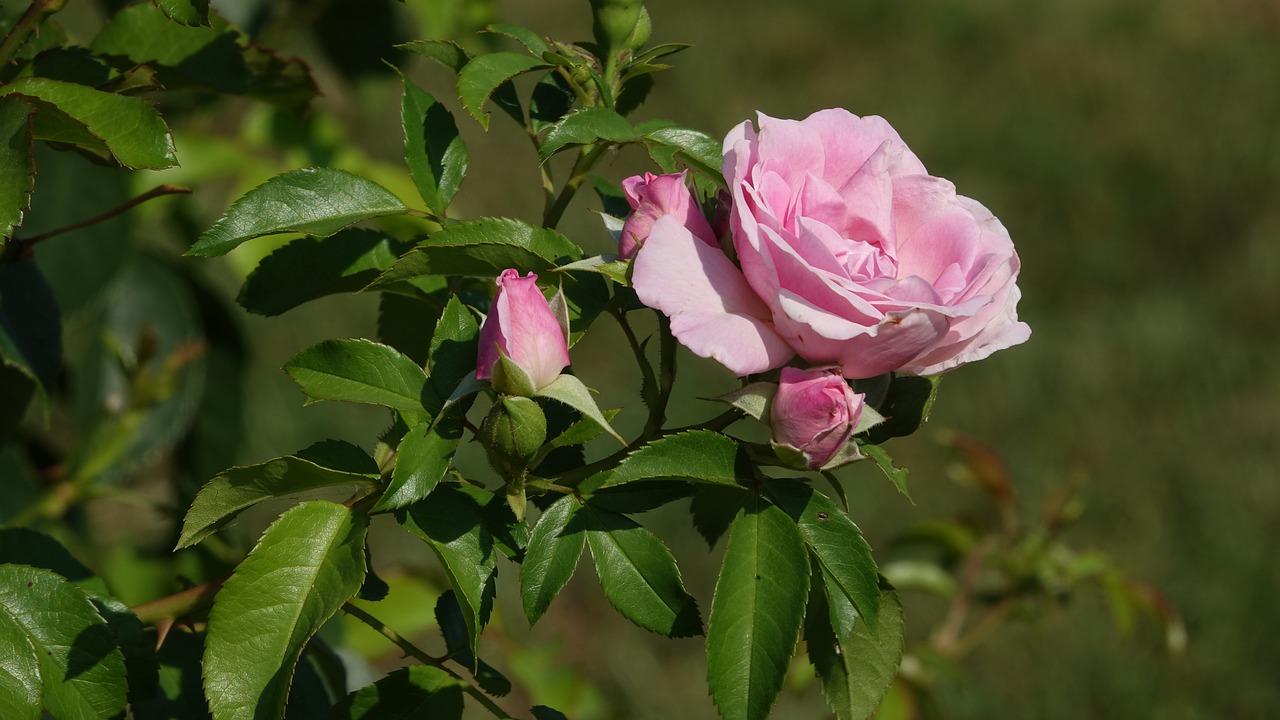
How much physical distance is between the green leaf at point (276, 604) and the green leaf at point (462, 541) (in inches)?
1.8

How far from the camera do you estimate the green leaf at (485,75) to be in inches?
33.8

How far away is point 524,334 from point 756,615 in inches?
10.0

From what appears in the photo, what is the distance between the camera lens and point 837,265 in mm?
797

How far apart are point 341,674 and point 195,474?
Answer: 2.70 ft

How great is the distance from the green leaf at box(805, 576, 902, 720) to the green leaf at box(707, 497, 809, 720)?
0.10 metres

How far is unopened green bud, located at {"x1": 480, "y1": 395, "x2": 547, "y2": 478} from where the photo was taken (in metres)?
0.79

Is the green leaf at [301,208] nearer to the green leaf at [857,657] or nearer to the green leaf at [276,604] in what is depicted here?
the green leaf at [276,604]

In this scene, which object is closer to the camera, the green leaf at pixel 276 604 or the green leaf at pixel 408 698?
the green leaf at pixel 276 604

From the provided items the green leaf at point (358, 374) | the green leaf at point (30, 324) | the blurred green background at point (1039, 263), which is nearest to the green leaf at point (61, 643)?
the green leaf at point (358, 374)

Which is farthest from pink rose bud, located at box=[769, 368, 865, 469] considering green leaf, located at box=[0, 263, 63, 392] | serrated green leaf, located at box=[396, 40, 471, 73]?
green leaf, located at box=[0, 263, 63, 392]

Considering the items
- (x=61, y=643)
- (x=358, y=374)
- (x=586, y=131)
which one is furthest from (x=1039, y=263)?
(x=61, y=643)

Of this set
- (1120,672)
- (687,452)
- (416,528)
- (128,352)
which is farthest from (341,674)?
(1120,672)

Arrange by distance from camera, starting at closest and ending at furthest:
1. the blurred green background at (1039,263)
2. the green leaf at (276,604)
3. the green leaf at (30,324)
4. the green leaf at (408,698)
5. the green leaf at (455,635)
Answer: the green leaf at (276,604) → the green leaf at (408,698) → the green leaf at (455,635) → the green leaf at (30,324) → the blurred green background at (1039,263)

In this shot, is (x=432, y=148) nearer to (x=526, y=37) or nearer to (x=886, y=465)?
(x=526, y=37)
